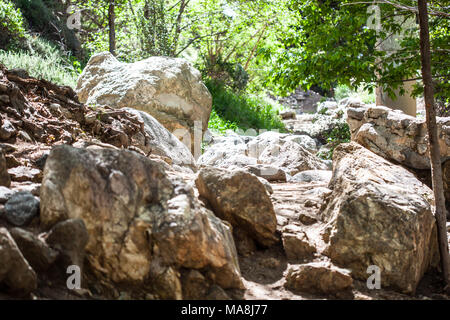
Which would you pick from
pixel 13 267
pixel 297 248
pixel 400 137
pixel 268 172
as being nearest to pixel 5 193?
pixel 13 267

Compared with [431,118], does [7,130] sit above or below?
below

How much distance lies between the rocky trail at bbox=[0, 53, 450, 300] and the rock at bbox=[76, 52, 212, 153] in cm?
276

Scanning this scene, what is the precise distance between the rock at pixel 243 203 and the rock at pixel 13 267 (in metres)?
1.58

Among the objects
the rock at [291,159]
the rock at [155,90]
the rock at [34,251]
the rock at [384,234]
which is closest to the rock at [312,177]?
the rock at [291,159]

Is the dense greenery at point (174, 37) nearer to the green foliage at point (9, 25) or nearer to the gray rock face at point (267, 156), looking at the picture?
the green foliage at point (9, 25)

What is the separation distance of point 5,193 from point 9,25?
1040 cm

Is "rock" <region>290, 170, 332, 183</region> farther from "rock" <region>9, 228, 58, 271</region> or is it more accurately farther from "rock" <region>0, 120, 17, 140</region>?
"rock" <region>9, 228, 58, 271</region>

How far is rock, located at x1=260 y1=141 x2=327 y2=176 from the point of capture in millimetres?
7148

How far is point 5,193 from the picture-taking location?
2676mm

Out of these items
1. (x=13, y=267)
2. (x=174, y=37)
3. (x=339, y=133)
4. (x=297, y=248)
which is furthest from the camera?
(x=339, y=133)

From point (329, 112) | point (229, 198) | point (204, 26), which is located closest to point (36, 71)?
point (204, 26)

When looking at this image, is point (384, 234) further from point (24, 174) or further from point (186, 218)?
point (24, 174)
